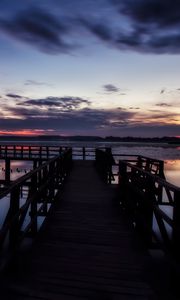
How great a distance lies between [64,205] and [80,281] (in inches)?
165

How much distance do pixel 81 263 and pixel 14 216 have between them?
1264 millimetres

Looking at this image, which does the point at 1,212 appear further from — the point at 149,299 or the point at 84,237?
the point at 149,299

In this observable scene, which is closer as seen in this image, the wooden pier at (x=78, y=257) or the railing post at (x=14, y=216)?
the wooden pier at (x=78, y=257)

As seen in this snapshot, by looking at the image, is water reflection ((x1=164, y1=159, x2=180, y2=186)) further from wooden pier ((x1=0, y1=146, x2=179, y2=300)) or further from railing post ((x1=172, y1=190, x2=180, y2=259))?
railing post ((x1=172, y1=190, x2=180, y2=259))

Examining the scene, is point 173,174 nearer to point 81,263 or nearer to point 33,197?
point 33,197

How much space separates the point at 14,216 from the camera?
13.0 ft

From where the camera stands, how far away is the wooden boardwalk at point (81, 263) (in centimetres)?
346

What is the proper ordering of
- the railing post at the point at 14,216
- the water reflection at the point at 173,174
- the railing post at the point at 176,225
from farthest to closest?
the water reflection at the point at 173,174, the railing post at the point at 14,216, the railing post at the point at 176,225

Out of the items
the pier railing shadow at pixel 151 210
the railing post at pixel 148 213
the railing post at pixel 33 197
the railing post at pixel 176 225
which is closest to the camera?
the railing post at pixel 176 225

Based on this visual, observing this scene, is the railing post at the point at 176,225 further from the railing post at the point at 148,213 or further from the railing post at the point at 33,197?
the railing post at the point at 33,197

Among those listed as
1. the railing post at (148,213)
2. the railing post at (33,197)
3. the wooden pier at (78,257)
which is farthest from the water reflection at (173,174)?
the railing post at (33,197)

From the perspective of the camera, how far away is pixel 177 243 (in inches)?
140

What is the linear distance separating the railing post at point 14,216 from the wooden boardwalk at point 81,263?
0.92ft

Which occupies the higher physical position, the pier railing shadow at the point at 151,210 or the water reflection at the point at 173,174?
the pier railing shadow at the point at 151,210
